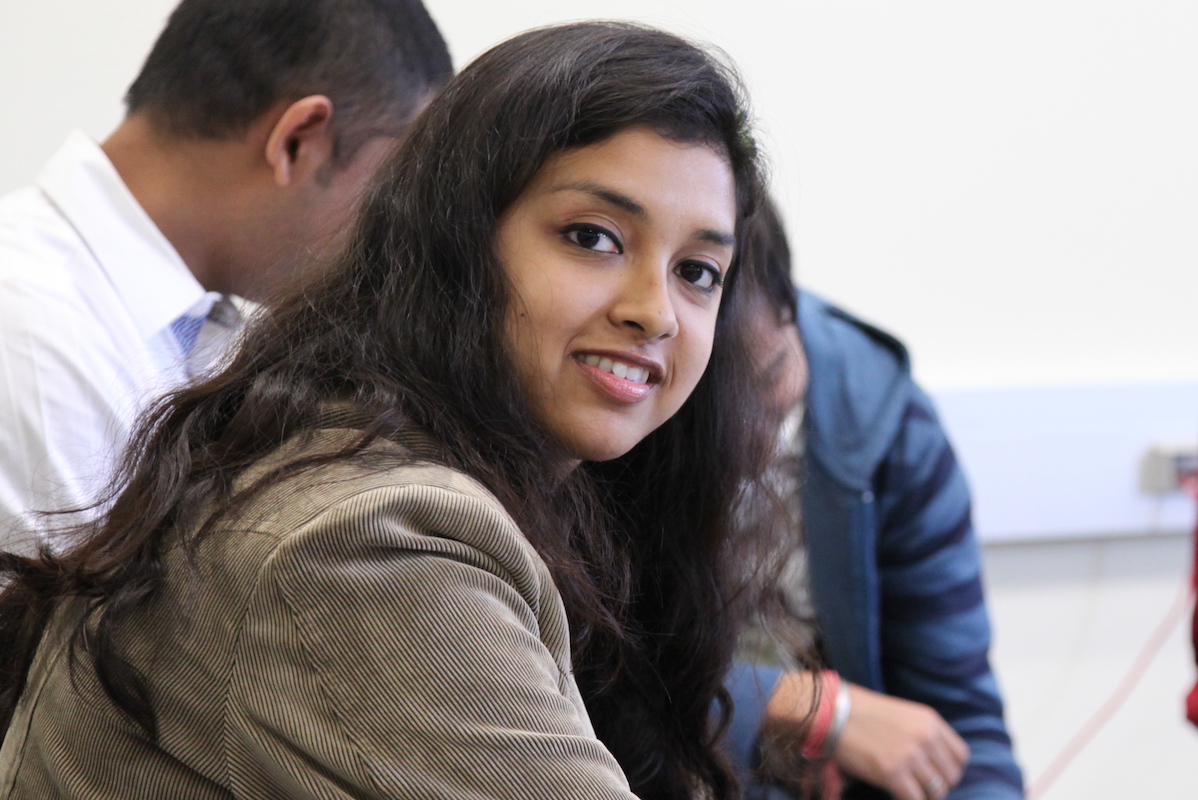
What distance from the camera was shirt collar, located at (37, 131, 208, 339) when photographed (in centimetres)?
128

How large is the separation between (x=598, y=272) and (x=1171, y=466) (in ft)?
4.88

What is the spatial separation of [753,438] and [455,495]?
1.76 feet

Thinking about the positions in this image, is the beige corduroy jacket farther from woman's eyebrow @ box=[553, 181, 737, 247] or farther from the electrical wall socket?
the electrical wall socket

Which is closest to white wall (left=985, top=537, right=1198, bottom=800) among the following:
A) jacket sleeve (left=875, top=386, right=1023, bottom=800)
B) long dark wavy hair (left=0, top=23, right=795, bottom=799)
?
jacket sleeve (left=875, top=386, right=1023, bottom=800)

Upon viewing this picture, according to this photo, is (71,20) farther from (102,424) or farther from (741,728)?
(741,728)

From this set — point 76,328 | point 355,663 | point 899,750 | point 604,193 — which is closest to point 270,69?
point 76,328

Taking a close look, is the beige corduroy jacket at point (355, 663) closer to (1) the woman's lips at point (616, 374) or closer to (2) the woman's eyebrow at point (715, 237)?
(1) the woman's lips at point (616, 374)

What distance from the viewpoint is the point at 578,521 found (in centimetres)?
92

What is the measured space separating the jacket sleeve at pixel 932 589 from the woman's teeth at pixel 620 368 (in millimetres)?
764

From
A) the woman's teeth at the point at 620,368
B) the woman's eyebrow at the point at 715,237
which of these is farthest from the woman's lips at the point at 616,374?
the woman's eyebrow at the point at 715,237

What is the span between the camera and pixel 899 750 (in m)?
1.40

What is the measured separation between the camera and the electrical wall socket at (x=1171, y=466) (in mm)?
1970

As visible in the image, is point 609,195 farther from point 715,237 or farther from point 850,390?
point 850,390

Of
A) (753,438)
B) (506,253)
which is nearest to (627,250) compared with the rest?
(506,253)
